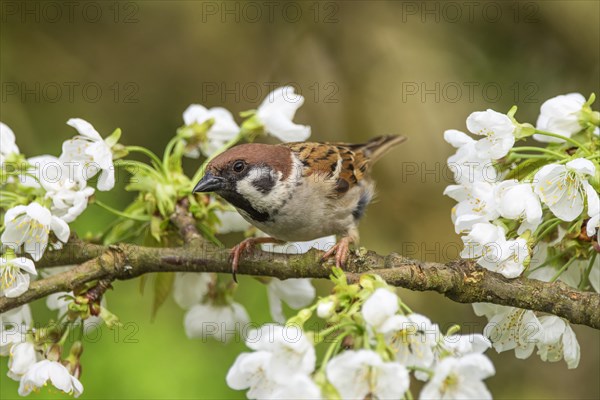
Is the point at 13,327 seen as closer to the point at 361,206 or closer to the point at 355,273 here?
the point at 355,273

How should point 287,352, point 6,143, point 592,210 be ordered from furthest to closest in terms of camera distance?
point 6,143
point 592,210
point 287,352

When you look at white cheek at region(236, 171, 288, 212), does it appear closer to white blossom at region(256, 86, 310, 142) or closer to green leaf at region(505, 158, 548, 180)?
A: white blossom at region(256, 86, 310, 142)

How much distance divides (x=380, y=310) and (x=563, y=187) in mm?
801

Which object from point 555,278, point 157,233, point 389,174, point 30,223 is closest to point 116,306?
point 157,233

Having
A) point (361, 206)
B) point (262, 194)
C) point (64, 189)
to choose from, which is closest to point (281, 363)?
point (64, 189)

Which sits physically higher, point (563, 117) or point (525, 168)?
point (563, 117)

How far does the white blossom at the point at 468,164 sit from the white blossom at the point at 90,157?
1137mm

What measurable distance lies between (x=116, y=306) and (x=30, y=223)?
140cm

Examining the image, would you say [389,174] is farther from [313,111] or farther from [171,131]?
[171,131]

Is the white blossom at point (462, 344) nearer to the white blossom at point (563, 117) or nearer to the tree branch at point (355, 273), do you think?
the tree branch at point (355, 273)

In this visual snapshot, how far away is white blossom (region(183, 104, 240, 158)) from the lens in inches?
128

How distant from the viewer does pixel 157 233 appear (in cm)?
294

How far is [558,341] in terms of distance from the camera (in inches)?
96.1

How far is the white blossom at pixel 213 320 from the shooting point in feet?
10.5
